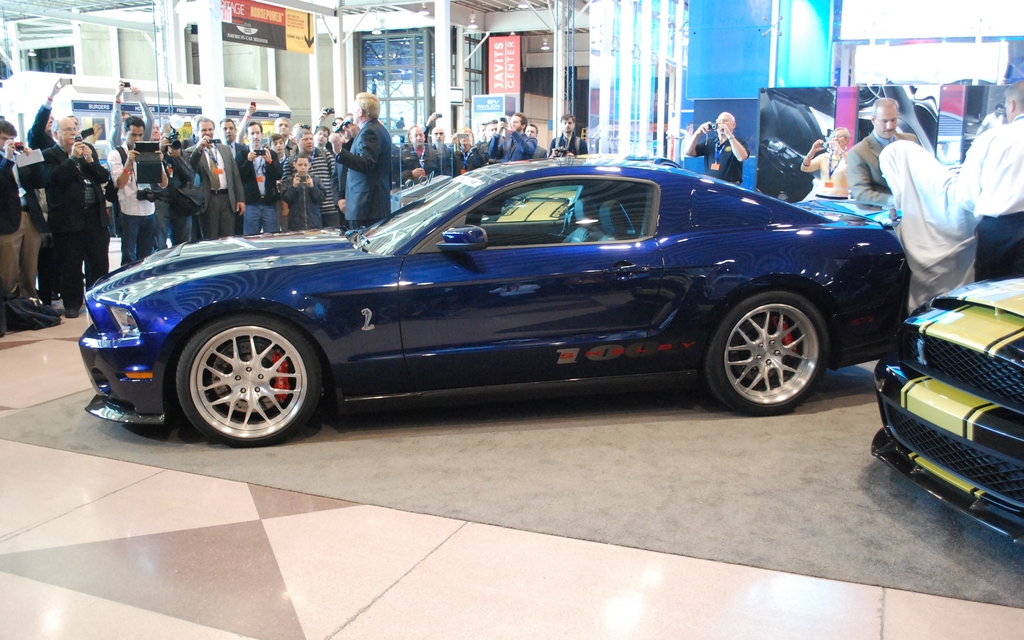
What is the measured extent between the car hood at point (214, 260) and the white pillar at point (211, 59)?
37.6ft

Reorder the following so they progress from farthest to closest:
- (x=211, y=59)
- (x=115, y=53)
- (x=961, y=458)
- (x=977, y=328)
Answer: (x=115, y=53) → (x=211, y=59) → (x=977, y=328) → (x=961, y=458)

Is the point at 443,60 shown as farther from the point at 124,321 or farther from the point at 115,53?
the point at 124,321

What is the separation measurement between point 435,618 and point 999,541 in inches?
82.7

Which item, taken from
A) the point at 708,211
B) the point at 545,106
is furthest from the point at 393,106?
the point at 708,211

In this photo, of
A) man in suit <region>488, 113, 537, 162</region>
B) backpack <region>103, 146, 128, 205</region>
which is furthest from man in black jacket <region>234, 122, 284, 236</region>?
man in suit <region>488, 113, 537, 162</region>

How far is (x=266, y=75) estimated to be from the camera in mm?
30297

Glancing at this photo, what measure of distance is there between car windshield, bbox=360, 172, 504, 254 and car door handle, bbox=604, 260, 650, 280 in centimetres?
77

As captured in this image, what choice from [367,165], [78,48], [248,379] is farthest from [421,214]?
[78,48]

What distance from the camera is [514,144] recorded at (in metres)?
12.8

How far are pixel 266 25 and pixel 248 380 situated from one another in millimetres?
15966

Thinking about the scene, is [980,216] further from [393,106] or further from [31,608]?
[393,106]

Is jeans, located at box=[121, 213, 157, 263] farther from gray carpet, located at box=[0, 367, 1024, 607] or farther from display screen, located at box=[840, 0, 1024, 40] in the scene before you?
display screen, located at box=[840, 0, 1024, 40]

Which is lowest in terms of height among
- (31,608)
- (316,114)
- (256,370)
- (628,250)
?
(31,608)

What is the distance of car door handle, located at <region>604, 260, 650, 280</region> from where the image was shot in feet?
13.7
